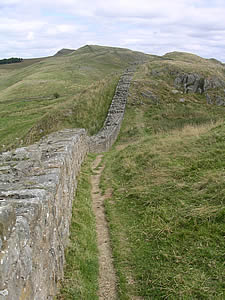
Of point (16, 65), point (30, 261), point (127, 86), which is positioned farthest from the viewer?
point (16, 65)

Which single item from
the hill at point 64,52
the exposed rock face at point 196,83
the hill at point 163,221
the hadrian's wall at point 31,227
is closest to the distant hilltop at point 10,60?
the hill at point 64,52

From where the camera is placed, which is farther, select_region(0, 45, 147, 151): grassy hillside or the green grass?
select_region(0, 45, 147, 151): grassy hillside

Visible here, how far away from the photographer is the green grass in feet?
17.5

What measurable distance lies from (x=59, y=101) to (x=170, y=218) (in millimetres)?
43288

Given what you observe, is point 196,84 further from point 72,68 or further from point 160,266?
point 72,68

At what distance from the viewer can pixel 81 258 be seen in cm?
628

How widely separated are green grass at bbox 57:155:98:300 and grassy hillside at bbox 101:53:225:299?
57 cm

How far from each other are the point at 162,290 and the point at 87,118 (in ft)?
77.7

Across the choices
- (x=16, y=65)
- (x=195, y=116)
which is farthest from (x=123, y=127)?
(x=16, y=65)

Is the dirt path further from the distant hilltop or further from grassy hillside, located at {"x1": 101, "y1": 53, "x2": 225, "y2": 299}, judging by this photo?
the distant hilltop

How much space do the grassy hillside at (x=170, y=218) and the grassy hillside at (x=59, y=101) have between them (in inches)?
504

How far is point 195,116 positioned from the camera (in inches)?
1121

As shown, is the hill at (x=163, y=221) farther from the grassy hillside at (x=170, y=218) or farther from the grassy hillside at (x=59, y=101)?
the grassy hillside at (x=59, y=101)

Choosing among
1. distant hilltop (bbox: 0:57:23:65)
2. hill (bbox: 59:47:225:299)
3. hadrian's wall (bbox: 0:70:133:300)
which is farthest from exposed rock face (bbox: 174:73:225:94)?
distant hilltop (bbox: 0:57:23:65)
